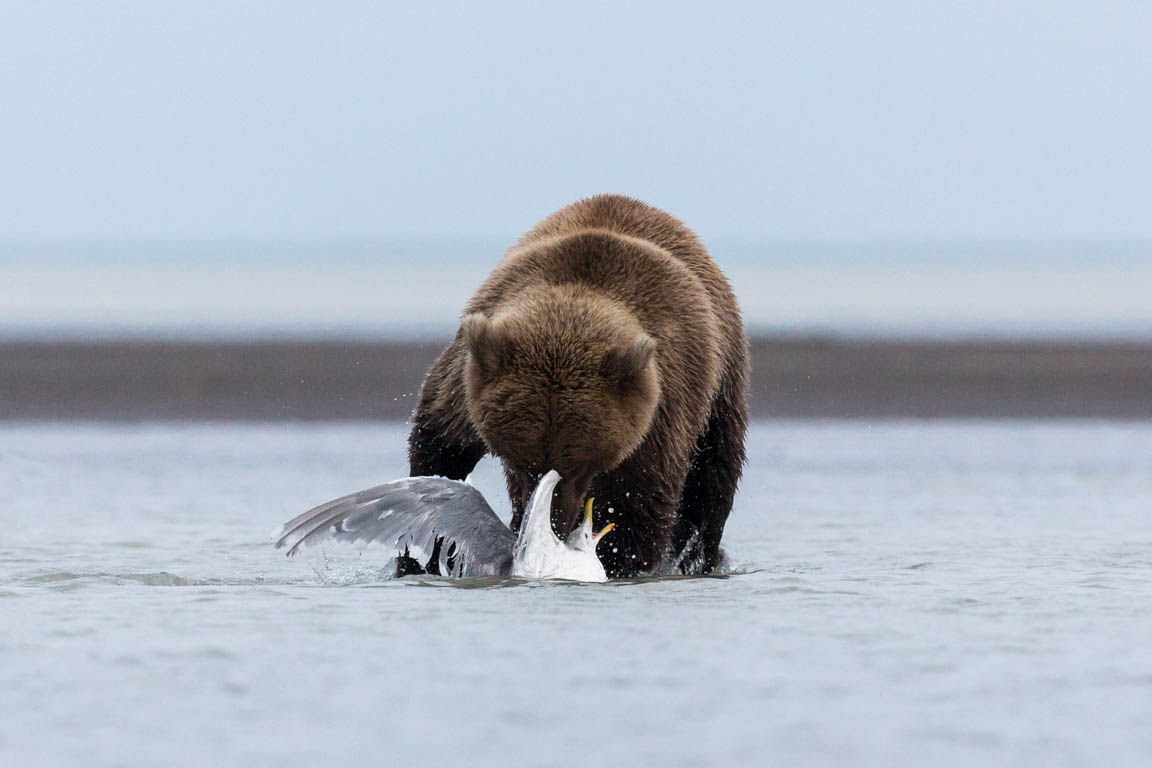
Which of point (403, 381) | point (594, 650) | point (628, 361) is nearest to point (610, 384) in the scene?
point (628, 361)

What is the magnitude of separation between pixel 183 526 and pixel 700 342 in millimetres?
3656

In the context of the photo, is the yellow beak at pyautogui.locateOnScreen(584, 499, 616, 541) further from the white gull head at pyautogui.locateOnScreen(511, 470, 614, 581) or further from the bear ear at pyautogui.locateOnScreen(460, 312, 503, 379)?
the bear ear at pyautogui.locateOnScreen(460, 312, 503, 379)

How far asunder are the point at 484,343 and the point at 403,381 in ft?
41.9

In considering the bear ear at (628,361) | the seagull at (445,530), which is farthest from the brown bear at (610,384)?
the seagull at (445,530)

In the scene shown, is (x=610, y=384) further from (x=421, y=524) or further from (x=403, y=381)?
(x=403, y=381)

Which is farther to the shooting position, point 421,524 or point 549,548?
point 421,524

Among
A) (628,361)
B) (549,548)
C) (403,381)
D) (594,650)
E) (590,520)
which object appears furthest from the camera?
Answer: (403,381)

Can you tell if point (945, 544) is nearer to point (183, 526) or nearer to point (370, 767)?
point (183, 526)

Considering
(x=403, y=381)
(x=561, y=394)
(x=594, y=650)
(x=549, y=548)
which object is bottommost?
(x=594, y=650)

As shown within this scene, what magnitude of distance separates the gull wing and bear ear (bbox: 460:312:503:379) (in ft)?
2.04

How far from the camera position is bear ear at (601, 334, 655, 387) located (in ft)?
22.4

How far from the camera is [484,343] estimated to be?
6859 mm

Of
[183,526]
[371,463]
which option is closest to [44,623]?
[183,526]

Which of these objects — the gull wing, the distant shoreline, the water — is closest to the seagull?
the gull wing
